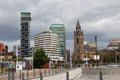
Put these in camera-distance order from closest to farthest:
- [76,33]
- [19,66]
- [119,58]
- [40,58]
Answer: [19,66]
[40,58]
[119,58]
[76,33]

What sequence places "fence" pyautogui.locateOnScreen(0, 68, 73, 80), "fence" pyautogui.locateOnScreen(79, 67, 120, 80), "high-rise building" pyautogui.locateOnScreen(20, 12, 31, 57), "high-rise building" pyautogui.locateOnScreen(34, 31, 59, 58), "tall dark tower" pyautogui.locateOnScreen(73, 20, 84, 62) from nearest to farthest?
"fence" pyautogui.locateOnScreen(79, 67, 120, 80) → "fence" pyautogui.locateOnScreen(0, 68, 73, 80) → "tall dark tower" pyautogui.locateOnScreen(73, 20, 84, 62) → "high-rise building" pyautogui.locateOnScreen(20, 12, 31, 57) → "high-rise building" pyautogui.locateOnScreen(34, 31, 59, 58)

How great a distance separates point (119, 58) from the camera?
117 m

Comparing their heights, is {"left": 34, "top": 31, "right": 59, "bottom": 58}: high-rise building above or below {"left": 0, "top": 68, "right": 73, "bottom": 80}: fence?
above

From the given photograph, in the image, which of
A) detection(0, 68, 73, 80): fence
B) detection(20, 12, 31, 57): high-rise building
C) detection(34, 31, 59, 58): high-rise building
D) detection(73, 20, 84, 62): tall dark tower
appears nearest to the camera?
detection(0, 68, 73, 80): fence

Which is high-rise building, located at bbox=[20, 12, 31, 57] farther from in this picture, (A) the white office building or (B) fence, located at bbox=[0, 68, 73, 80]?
(B) fence, located at bbox=[0, 68, 73, 80]

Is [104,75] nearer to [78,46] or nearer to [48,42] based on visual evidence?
[78,46]

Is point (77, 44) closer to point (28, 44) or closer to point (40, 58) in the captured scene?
point (28, 44)

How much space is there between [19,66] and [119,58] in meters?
78.2

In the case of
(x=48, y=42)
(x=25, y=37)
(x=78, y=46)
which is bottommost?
(x=78, y=46)

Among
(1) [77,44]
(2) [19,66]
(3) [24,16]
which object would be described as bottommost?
(2) [19,66]

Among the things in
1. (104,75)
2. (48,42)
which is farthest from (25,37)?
Result: (104,75)

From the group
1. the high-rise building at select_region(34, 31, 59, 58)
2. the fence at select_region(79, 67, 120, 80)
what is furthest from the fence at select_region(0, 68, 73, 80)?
the high-rise building at select_region(34, 31, 59, 58)

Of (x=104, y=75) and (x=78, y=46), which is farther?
(x=78, y=46)

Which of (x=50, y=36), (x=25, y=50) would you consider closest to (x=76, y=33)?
(x=50, y=36)
